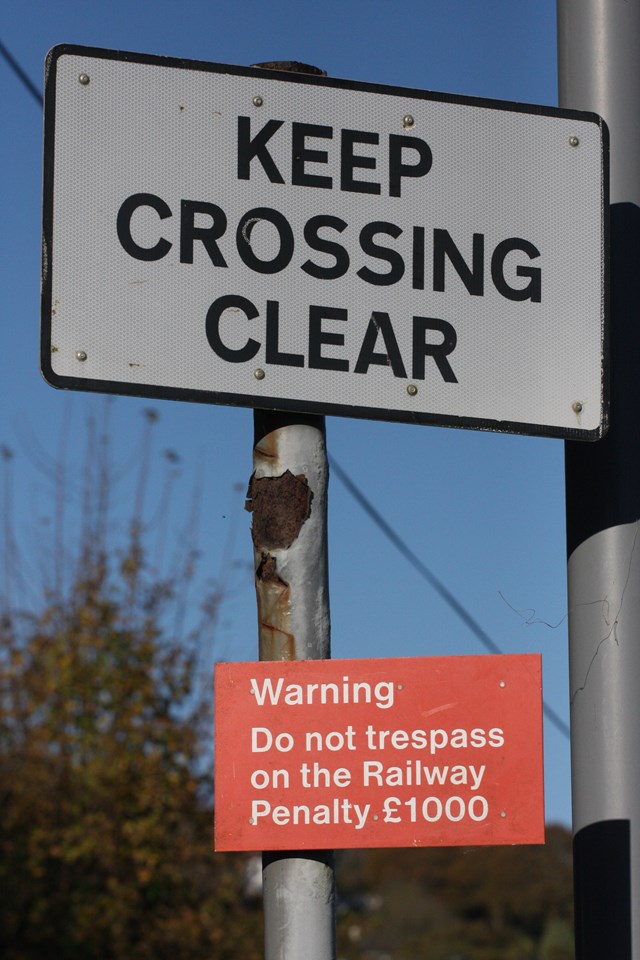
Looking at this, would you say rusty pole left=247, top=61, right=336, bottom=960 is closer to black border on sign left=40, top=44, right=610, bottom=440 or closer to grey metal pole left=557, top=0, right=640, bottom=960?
black border on sign left=40, top=44, right=610, bottom=440

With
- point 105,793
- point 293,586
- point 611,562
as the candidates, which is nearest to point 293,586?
point 293,586

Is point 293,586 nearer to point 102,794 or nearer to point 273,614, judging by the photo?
point 273,614

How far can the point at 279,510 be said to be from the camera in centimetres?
190

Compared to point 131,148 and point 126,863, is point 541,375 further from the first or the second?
point 126,863

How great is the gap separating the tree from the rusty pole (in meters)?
9.33

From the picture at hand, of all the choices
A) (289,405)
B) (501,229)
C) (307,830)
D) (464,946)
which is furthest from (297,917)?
(464,946)

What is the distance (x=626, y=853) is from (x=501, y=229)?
3.12ft

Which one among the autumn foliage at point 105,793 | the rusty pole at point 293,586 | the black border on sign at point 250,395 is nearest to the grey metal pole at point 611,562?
the black border on sign at point 250,395

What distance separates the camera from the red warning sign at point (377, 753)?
5.82 feet

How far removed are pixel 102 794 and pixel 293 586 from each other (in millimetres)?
9489

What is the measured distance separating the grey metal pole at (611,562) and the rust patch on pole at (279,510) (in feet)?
1.75

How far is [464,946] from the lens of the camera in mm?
28844

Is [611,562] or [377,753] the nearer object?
[377,753]

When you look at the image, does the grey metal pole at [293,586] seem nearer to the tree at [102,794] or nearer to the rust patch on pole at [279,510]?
the rust patch on pole at [279,510]
